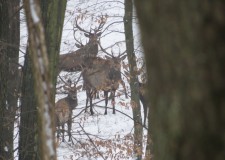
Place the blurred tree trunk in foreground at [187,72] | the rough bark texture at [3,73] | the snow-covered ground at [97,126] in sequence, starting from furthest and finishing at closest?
the snow-covered ground at [97,126] < the rough bark texture at [3,73] < the blurred tree trunk in foreground at [187,72]

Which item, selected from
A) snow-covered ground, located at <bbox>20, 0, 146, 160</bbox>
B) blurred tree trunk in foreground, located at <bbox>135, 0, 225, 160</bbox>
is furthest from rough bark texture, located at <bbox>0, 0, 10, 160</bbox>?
blurred tree trunk in foreground, located at <bbox>135, 0, 225, 160</bbox>

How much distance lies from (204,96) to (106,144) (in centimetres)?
1180

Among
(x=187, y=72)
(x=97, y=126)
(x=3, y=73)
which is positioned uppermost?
(x=3, y=73)

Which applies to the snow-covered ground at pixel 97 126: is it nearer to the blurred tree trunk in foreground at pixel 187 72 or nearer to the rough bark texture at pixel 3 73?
the rough bark texture at pixel 3 73

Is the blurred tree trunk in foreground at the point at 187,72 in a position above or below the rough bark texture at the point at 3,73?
below

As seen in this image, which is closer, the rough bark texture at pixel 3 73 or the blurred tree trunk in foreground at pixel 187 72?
the blurred tree trunk in foreground at pixel 187 72

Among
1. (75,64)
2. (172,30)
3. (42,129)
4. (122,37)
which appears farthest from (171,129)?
(122,37)

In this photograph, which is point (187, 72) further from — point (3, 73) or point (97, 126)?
point (97, 126)

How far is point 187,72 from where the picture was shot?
1257 mm

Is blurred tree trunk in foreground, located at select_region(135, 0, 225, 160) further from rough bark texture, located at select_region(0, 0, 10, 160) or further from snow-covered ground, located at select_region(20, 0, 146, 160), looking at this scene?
snow-covered ground, located at select_region(20, 0, 146, 160)

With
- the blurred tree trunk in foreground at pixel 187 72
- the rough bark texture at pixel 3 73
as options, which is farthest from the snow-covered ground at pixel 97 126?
the blurred tree trunk in foreground at pixel 187 72

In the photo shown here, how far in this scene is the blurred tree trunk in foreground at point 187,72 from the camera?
1204mm

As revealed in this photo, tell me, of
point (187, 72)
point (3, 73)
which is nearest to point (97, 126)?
point (3, 73)

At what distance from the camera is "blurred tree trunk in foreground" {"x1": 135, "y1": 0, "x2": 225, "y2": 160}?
120cm
